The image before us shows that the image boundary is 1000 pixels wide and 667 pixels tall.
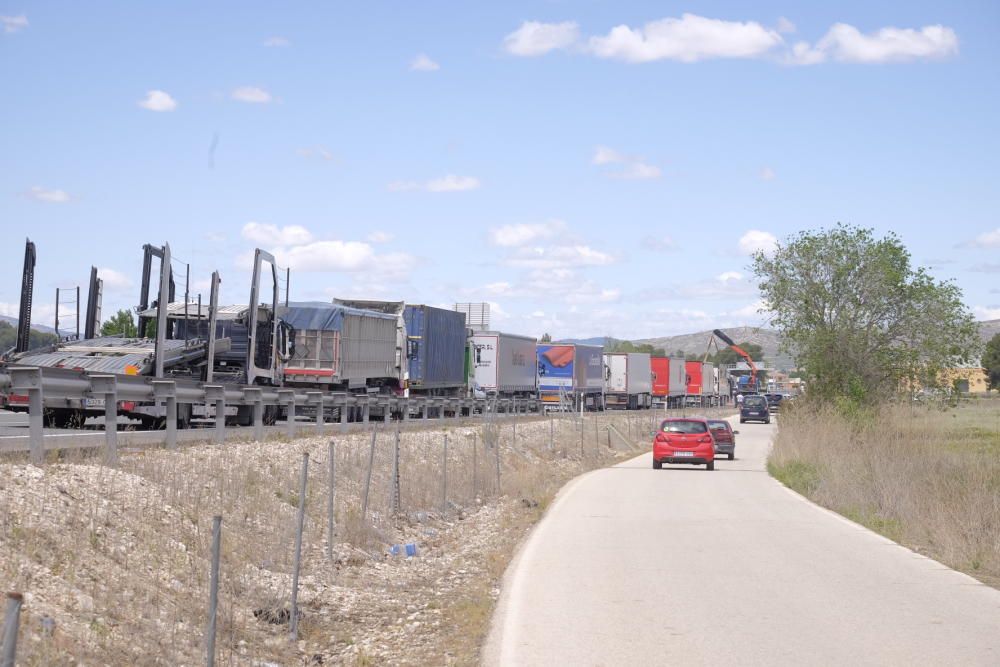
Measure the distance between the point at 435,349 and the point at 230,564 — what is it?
32.3 metres

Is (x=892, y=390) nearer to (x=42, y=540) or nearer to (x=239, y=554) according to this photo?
(x=239, y=554)

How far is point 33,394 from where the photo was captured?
12.7 m

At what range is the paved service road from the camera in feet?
28.7

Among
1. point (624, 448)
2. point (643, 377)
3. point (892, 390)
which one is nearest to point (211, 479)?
point (892, 390)

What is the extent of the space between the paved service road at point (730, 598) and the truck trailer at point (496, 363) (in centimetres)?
3171

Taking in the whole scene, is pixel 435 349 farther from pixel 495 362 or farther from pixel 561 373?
pixel 561 373

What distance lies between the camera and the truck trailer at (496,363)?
5141 cm

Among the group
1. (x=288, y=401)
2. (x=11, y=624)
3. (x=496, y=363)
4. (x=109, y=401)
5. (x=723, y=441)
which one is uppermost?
(x=496, y=363)

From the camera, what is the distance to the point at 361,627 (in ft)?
34.7

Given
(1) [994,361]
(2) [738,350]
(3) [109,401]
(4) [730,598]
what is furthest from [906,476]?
(1) [994,361]

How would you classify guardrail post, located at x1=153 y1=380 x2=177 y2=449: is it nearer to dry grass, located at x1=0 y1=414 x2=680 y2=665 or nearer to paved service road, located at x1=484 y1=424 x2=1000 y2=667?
dry grass, located at x1=0 y1=414 x2=680 y2=665

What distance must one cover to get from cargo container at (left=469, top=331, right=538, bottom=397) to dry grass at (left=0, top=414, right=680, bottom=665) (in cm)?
3283

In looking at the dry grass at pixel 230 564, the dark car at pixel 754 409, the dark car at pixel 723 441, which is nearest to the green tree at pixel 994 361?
the dark car at pixel 754 409

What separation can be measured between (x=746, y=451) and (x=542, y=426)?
9139 millimetres
